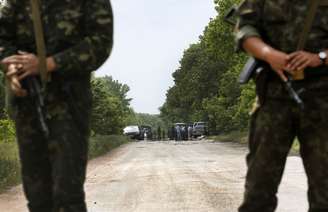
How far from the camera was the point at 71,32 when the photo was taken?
11.8ft

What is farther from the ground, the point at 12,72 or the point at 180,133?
the point at 180,133

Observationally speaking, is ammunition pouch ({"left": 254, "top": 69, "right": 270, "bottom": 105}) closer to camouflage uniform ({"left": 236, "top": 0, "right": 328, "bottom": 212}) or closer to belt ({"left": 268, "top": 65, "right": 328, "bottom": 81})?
camouflage uniform ({"left": 236, "top": 0, "right": 328, "bottom": 212})

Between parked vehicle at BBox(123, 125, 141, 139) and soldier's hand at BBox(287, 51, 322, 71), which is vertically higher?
parked vehicle at BBox(123, 125, 141, 139)

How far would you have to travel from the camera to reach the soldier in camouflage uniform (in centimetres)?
348

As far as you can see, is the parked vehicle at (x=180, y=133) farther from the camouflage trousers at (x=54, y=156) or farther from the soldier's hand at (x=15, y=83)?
the soldier's hand at (x=15, y=83)

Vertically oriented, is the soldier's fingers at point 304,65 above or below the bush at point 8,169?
above

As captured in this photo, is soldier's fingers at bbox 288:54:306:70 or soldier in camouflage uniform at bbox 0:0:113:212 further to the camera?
soldier in camouflage uniform at bbox 0:0:113:212

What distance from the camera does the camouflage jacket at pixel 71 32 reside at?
11.6 feet

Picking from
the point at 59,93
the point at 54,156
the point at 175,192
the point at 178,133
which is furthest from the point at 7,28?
the point at 178,133

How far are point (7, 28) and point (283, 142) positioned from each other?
1493 mm

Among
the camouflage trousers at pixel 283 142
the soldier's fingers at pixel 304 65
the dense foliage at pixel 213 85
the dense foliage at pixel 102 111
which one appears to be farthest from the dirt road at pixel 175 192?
the dense foliage at pixel 102 111

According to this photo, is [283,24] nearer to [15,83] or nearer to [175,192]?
[15,83]

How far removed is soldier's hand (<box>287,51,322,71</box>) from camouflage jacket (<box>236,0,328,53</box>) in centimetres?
7

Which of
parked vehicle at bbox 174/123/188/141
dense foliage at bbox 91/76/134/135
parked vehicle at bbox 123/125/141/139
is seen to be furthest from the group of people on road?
parked vehicle at bbox 123/125/141/139
